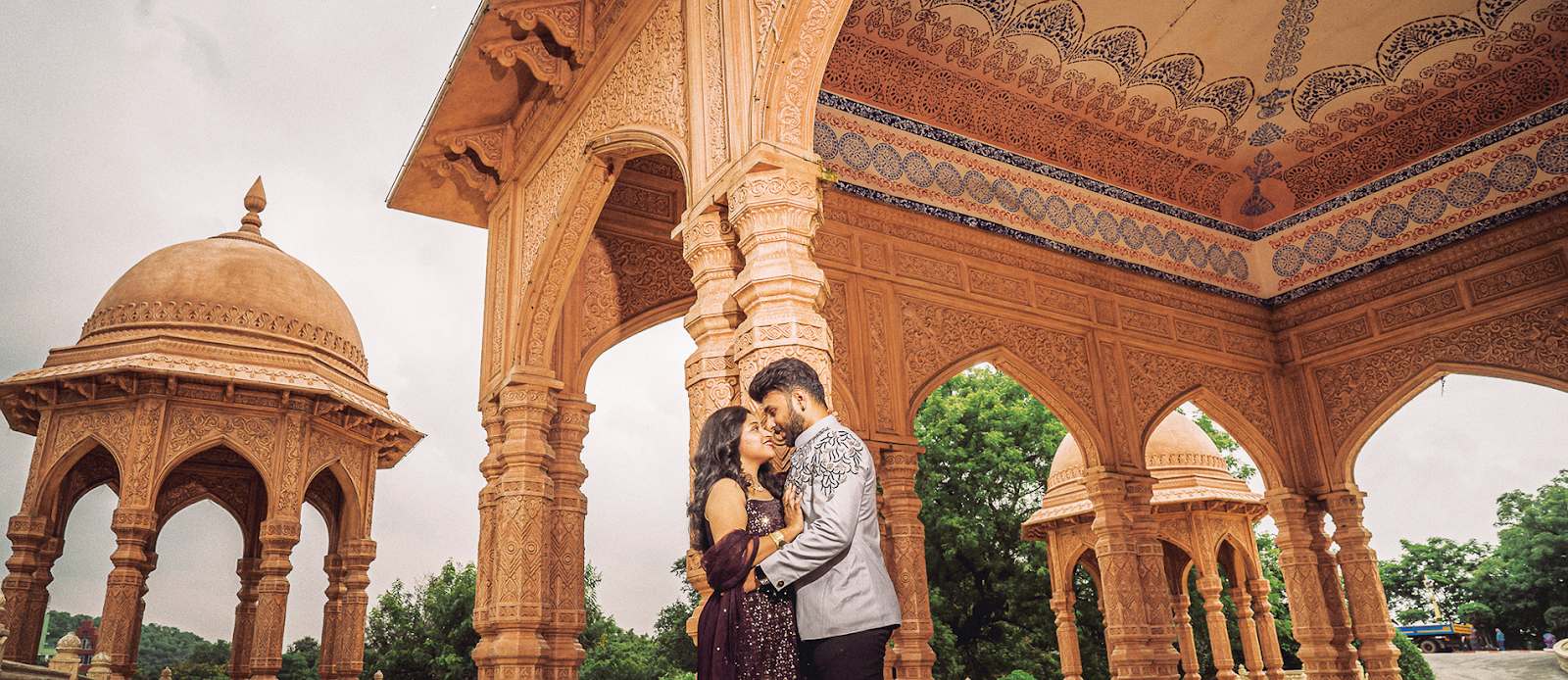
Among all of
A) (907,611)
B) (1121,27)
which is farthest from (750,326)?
(1121,27)

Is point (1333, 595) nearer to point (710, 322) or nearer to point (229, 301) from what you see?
point (710, 322)

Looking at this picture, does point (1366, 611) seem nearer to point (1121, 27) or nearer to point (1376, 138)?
point (1376, 138)

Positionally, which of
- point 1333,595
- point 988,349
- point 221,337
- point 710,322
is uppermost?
point 221,337

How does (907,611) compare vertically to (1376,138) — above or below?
below

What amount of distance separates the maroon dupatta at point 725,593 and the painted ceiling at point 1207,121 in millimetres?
6342

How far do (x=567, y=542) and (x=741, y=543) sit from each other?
5.25 m

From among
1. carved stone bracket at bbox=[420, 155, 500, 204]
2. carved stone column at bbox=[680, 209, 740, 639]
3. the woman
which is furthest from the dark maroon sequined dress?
carved stone bracket at bbox=[420, 155, 500, 204]

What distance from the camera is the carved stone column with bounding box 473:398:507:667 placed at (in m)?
6.66

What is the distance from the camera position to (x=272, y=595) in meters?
10.1

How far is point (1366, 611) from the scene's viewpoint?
9.70 meters

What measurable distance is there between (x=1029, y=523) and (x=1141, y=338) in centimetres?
381

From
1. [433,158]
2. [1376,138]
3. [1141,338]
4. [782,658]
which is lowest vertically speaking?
[782,658]

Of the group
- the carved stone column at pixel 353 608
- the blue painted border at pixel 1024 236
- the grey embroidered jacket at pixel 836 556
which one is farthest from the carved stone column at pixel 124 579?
the grey embroidered jacket at pixel 836 556

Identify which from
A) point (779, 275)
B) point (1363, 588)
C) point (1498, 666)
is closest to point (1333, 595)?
point (1363, 588)
